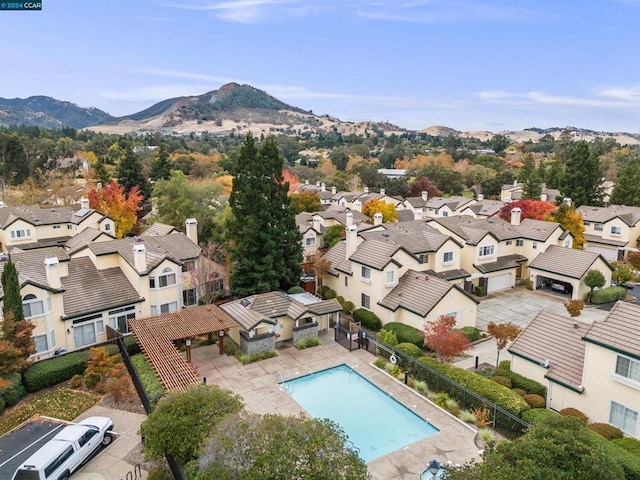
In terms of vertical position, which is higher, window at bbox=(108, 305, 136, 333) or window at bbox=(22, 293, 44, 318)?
window at bbox=(22, 293, 44, 318)

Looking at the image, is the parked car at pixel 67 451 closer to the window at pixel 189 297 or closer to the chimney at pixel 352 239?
the window at pixel 189 297

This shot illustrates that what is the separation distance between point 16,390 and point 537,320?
90.0 feet

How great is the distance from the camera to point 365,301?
3356 cm

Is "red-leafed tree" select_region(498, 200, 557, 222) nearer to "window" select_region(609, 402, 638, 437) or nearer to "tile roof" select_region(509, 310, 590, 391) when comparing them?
"tile roof" select_region(509, 310, 590, 391)

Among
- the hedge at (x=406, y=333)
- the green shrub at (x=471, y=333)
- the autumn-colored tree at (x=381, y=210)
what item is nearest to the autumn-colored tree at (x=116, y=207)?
the autumn-colored tree at (x=381, y=210)

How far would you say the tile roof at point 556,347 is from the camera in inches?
797

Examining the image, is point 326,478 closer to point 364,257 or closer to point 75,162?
point 364,257

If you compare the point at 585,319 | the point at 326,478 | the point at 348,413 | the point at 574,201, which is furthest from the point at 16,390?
the point at 574,201

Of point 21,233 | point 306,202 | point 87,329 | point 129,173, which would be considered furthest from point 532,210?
point 21,233

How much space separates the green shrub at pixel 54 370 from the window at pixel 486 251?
1314 inches

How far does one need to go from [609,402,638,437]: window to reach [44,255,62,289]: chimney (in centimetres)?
2905

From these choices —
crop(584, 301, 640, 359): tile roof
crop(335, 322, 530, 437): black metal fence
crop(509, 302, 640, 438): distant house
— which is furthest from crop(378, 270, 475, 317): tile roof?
crop(584, 301, 640, 359): tile roof

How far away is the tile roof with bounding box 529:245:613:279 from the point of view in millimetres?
38094

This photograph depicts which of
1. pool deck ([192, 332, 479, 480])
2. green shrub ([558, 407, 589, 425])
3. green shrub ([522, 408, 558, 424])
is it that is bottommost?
pool deck ([192, 332, 479, 480])
